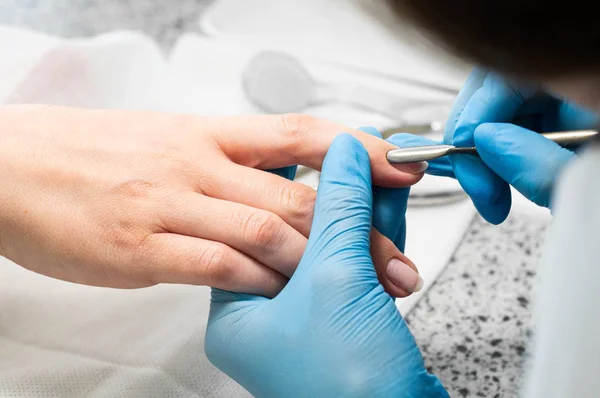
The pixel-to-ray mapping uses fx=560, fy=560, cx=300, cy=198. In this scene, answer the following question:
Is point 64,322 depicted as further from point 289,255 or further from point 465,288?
point 465,288

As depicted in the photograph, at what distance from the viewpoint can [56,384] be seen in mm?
674

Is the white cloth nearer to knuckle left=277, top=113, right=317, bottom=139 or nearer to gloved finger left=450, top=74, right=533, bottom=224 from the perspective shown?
gloved finger left=450, top=74, right=533, bottom=224

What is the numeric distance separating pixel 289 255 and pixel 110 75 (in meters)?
0.73

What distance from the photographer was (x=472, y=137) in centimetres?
70

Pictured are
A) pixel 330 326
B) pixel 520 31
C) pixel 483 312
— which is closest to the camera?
pixel 520 31

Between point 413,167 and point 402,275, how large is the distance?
0.14 m

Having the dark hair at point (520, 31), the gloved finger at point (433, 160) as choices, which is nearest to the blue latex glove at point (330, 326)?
the gloved finger at point (433, 160)

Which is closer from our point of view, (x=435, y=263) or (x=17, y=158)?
(x=17, y=158)

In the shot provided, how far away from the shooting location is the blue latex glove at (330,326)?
54 centimetres

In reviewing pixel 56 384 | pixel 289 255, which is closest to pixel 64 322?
pixel 56 384

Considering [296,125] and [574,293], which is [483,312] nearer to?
[296,125]

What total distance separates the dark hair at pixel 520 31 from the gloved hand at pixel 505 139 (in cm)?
28

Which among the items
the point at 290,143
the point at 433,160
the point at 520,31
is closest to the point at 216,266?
the point at 290,143

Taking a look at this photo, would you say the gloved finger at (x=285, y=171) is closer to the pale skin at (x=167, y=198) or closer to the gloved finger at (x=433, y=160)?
the pale skin at (x=167, y=198)
